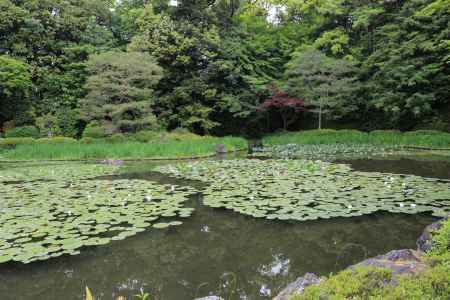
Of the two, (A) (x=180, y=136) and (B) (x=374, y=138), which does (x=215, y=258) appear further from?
(B) (x=374, y=138)

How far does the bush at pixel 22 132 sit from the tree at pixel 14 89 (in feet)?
4.61

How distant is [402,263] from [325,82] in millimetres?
17276

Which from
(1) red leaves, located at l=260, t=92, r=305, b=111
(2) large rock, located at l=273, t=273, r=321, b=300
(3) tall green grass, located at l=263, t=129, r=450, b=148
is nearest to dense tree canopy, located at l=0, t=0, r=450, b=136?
(1) red leaves, located at l=260, t=92, r=305, b=111

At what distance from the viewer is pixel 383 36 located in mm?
18234

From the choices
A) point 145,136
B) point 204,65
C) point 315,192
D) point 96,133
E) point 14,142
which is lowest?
point 315,192

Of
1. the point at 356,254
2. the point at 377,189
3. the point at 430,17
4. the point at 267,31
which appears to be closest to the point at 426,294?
the point at 356,254

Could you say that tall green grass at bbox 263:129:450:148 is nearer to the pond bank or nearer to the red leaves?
the red leaves

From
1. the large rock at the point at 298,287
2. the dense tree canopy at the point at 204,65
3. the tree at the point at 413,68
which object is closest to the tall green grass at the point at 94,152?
the dense tree canopy at the point at 204,65

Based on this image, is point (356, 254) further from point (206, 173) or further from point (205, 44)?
point (205, 44)

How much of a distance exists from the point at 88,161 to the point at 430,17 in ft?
51.5

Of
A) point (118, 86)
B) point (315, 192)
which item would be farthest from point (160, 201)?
point (118, 86)

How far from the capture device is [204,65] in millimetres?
18797

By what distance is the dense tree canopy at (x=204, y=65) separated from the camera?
576 inches

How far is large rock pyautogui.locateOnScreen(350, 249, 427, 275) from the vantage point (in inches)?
72.1
